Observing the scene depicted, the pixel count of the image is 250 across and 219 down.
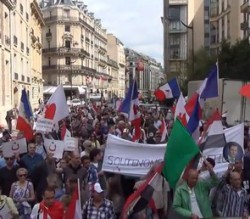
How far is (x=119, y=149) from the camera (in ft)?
28.1

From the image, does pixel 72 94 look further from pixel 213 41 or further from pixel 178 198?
pixel 178 198

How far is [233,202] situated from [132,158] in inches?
65.2

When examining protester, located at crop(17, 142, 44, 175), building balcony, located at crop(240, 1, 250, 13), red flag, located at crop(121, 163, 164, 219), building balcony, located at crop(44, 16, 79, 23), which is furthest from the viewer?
building balcony, located at crop(44, 16, 79, 23)

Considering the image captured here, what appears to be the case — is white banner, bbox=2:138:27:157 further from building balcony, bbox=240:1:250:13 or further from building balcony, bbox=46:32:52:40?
building balcony, bbox=46:32:52:40

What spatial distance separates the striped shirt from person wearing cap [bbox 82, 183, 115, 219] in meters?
1.38

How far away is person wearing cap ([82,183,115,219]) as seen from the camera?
22.6 ft

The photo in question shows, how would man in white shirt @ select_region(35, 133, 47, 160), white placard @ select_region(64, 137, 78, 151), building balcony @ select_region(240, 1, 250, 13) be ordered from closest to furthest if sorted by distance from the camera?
1. white placard @ select_region(64, 137, 78, 151)
2. man in white shirt @ select_region(35, 133, 47, 160)
3. building balcony @ select_region(240, 1, 250, 13)

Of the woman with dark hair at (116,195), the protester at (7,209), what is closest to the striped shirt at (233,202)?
the woman with dark hair at (116,195)

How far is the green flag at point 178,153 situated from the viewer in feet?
22.5

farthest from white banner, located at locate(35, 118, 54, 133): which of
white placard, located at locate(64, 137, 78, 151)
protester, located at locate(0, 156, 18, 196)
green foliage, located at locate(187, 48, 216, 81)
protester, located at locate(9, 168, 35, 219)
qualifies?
green foliage, located at locate(187, 48, 216, 81)

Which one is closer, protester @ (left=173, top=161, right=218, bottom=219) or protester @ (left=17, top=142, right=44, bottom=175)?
protester @ (left=173, top=161, right=218, bottom=219)

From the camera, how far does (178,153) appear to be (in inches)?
271

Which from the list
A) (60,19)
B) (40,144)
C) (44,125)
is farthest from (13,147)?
(60,19)

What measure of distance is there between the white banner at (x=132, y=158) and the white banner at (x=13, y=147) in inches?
84.5
